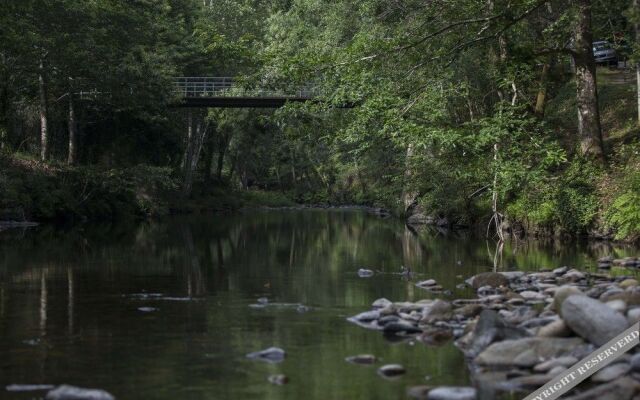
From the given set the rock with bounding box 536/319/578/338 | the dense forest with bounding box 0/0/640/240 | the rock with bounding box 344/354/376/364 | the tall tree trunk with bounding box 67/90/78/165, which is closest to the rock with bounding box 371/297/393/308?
the rock with bounding box 344/354/376/364

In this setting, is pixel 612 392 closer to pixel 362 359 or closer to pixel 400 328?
pixel 362 359

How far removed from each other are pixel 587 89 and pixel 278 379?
19777mm

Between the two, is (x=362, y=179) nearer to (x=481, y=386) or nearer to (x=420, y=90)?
(x=420, y=90)

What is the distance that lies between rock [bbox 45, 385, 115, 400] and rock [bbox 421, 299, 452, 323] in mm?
4853

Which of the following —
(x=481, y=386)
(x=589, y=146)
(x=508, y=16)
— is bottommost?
(x=481, y=386)

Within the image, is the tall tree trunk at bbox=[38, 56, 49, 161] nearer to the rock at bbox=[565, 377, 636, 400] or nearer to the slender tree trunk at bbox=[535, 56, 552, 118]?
the slender tree trunk at bbox=[535, 56, 552, 118]

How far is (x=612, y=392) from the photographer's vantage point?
7445 millimetres

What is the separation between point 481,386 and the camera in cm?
819

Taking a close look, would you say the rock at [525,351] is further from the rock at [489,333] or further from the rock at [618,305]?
the rock at [618,305]

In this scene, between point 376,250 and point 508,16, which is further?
point 376,250

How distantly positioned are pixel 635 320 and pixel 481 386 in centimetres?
194

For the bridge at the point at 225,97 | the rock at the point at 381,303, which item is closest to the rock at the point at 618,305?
the rock at the point at 381,303

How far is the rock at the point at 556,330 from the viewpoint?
930cm

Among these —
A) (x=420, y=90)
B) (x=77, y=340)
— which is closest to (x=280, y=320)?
(x=77, y=340)
